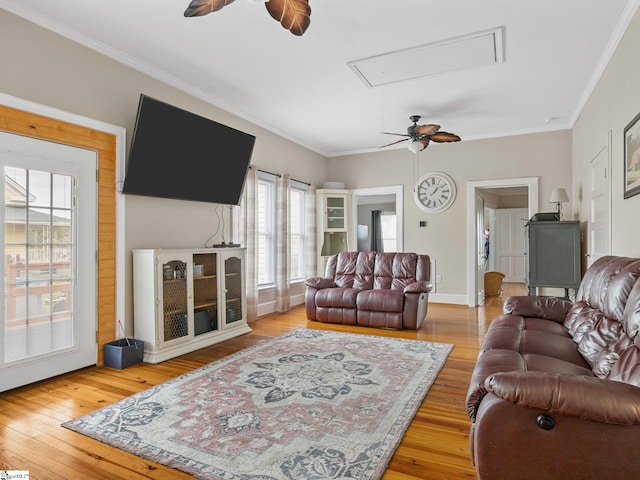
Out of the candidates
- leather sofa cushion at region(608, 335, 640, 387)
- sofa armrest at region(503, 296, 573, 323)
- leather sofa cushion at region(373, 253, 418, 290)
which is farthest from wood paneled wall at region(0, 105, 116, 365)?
leather sofa cushion at region(608, 335, 640, 387)

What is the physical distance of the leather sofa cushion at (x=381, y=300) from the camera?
4812 mm

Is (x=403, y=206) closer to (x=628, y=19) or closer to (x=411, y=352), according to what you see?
(x=411, y=352)

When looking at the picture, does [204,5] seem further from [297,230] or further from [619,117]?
[297,230]

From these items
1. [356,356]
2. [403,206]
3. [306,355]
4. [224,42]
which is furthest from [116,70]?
[403,206]

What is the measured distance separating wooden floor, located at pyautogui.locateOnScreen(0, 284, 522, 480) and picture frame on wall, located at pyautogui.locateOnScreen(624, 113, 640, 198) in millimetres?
1863

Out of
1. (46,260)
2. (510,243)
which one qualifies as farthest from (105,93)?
(510,243)

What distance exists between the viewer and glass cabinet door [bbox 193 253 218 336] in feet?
13.6

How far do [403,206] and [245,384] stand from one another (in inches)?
191

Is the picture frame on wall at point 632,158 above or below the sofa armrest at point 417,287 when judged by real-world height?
above

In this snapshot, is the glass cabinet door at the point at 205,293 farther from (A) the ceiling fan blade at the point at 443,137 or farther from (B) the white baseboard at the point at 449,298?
(B) the white baseboard at the point at 449,298

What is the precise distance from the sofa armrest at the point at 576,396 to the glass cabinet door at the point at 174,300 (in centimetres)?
315

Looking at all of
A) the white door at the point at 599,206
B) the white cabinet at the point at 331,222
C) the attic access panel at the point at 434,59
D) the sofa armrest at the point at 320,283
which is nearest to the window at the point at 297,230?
the white cabinet at the point at 331,222

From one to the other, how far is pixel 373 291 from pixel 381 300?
19 centimetres

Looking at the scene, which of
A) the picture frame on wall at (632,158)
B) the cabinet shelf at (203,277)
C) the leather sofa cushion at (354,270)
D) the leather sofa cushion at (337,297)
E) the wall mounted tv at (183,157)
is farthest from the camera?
the leather sofa cushion at (354,270)
